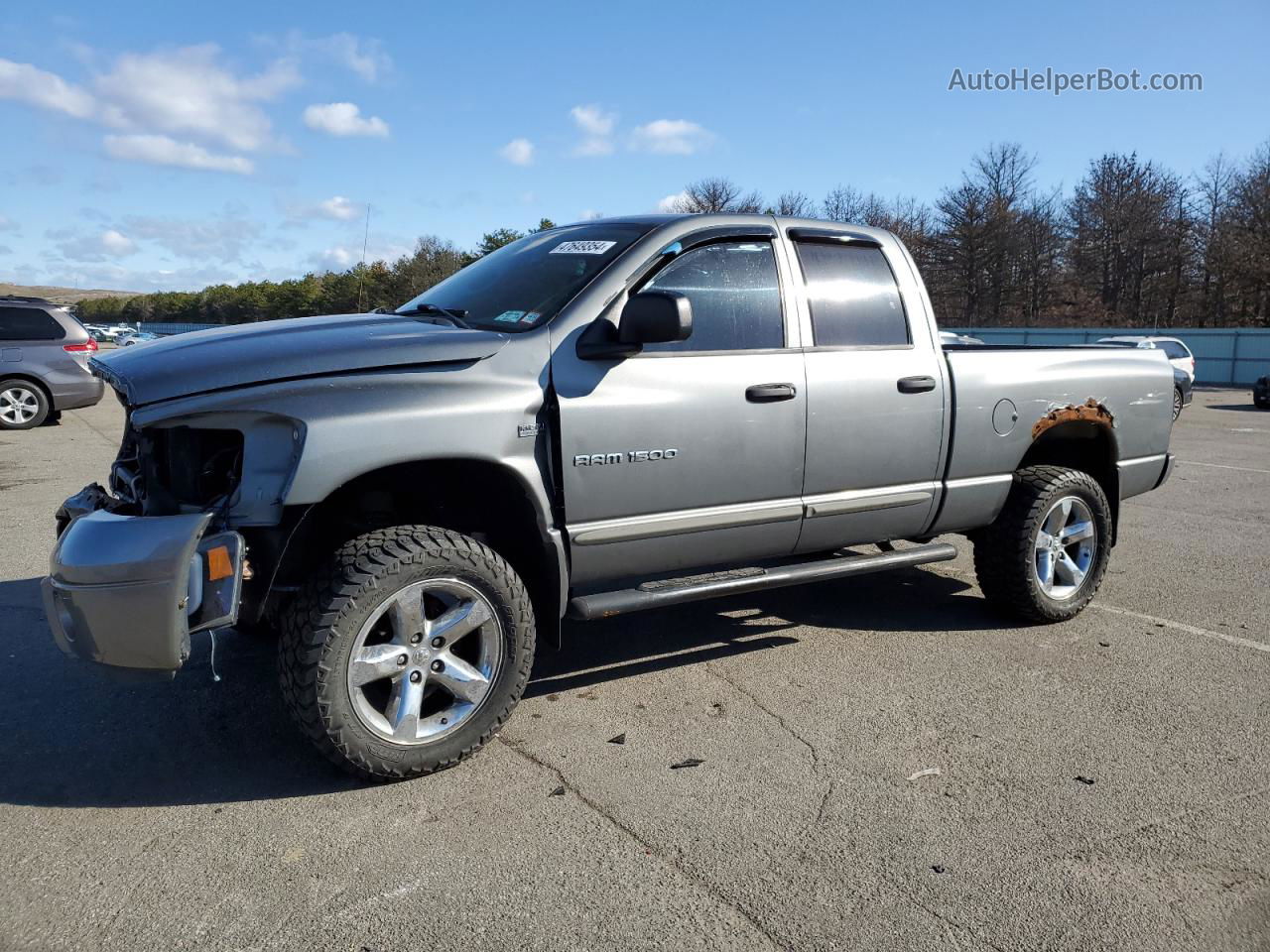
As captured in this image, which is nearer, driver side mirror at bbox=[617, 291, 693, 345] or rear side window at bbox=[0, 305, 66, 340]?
driver side mirror at bbox=[617, 291, 693, 345]

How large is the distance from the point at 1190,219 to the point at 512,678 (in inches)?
1967

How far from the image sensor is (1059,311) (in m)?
48.2

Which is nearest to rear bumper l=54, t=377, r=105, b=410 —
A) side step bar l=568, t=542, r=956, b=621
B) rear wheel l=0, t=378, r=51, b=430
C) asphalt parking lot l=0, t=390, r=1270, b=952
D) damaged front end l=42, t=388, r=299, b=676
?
rear wheel l=0, t=378, r=51, b=430

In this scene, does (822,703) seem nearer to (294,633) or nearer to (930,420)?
(930,420)

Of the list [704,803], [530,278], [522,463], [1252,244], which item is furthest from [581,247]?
[1252,244]

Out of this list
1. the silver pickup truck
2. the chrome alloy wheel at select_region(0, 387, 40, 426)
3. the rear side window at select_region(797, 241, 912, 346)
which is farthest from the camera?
the chrome alloy wheel at select_region(0, 387, 40, 426)

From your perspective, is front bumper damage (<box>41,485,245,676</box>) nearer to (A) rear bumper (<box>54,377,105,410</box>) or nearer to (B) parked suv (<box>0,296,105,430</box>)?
(B) parked suv (<box>0,296,105,430</box>)

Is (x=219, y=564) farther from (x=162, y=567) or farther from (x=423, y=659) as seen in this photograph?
(x=423, y=659)

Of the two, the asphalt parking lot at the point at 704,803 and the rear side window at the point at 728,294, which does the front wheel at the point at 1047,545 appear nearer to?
the asphalt parking lot at the point at 704,803

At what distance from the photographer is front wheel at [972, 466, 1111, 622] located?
502 centimetres

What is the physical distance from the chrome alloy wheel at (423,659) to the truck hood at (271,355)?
31.8 inches

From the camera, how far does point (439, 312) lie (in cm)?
421

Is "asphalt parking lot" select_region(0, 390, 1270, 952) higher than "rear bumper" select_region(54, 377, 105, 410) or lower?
lower

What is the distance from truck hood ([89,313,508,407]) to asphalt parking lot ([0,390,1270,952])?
4.52 ft
